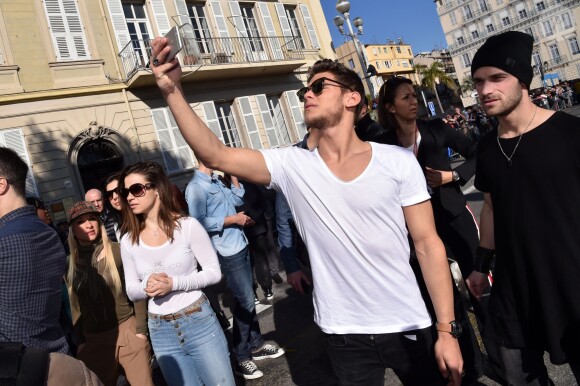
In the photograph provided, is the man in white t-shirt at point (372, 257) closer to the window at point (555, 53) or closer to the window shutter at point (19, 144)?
the window shutter at point (19, 144)

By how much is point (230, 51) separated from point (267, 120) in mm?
2883

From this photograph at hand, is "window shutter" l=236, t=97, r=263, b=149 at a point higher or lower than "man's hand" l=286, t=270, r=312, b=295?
higher

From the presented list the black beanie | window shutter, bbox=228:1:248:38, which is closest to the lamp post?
window shutter, bbox=228:1:248:38

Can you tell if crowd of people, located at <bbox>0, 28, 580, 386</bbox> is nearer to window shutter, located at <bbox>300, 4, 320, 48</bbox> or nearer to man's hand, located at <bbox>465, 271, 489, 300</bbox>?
man's hand, located at <bbox>465, 271, 489, 300</bbox>

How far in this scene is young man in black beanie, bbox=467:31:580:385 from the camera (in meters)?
1.84

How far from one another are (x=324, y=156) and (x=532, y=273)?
→ 1023 mm

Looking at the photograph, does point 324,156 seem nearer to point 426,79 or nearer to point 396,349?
point 396,349

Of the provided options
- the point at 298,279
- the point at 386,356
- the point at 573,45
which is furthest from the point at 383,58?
the point at 386,356

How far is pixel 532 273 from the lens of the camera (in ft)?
6.26

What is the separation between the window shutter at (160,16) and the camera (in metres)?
14.9

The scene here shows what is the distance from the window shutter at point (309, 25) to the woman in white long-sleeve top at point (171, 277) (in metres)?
18.3

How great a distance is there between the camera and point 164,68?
1630mm

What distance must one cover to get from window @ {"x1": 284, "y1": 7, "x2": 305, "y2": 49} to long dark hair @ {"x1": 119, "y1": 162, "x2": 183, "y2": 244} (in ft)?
57.0

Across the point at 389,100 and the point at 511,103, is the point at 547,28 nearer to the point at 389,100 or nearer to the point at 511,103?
the point at 389,100
